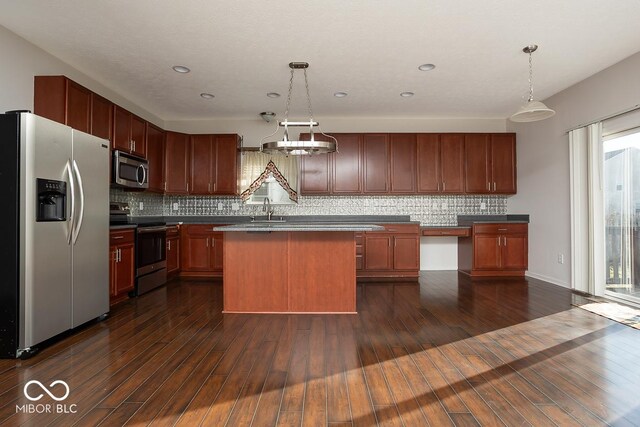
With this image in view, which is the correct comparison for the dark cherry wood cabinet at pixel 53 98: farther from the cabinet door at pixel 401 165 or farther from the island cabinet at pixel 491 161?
the island cabinet at pixel 491 161

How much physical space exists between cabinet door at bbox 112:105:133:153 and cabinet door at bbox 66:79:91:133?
49 centimetres

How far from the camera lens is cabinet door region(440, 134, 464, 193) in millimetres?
5980

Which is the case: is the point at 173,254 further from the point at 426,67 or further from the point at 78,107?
the point at 426,67

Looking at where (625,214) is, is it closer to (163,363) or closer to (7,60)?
(163,363)

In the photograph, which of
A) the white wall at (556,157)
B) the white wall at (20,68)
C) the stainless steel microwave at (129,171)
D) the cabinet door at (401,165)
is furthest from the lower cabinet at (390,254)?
the white wall at (20,68)

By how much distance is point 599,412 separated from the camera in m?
1.83

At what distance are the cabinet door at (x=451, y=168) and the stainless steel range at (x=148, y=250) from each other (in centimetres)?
447

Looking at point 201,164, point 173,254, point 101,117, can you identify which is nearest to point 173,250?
point 173,254

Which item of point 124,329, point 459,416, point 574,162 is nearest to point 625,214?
point 574,162

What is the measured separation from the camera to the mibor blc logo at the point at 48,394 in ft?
6.17

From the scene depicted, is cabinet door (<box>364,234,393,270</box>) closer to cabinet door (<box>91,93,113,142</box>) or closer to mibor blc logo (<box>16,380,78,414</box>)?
cabinet door (<box>91,93,113,142</box>)

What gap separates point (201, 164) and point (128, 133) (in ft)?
4.56

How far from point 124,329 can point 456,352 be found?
9.21ft

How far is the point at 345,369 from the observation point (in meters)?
2.34
